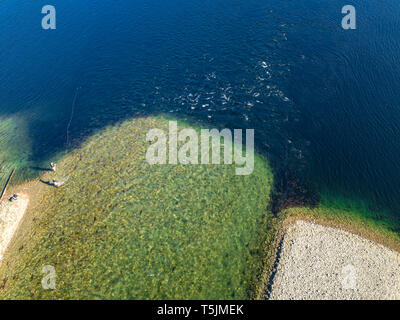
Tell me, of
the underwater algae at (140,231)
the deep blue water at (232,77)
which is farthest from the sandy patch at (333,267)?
the deep blue water at (232,77)

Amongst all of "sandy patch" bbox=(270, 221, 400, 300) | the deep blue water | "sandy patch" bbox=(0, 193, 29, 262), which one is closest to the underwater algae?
"sandy patch" bbox=(0, 193, 29, 262)

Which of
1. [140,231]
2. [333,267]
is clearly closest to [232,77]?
[140,231]

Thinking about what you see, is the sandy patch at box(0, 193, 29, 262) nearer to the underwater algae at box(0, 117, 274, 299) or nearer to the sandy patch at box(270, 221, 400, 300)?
the underwater algae at box(0, 117, 274, 299)

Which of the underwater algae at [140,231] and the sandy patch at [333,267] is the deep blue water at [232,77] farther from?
the underwater algae at [140,231]

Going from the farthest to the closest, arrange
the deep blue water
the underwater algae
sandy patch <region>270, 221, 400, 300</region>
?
the deep blue water
the underwater algae
sandy patch <region>270, 221, 400, 300</region>

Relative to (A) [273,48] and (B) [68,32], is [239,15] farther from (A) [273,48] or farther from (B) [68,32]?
(B) [68,32]

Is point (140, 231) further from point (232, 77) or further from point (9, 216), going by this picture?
point (232, 77)
